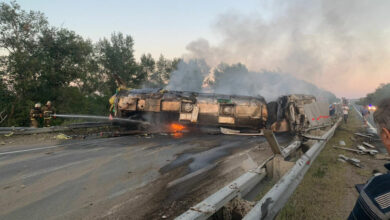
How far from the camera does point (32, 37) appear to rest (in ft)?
57.2

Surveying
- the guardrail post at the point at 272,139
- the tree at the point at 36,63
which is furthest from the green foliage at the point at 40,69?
the guardrail post at the point at 272,139

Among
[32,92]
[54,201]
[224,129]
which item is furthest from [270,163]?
[32,92]

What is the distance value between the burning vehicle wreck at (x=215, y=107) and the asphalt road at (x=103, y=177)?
93.8 inches

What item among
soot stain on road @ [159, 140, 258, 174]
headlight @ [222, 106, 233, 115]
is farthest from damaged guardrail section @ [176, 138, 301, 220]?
headlight @ [222, 106, 233, 115]

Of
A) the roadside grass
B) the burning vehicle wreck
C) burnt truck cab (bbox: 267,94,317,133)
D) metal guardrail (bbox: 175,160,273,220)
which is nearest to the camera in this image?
metal guardrail (bbox: 175,160,273,220)

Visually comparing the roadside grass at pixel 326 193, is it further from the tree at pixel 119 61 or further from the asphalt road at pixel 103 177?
the tree at pixel 119 61

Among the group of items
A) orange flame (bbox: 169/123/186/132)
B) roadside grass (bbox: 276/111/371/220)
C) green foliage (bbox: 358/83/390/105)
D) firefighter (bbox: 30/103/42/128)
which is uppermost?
green foliage (bbox: 358/83/390/105)

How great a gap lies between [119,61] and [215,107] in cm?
2466

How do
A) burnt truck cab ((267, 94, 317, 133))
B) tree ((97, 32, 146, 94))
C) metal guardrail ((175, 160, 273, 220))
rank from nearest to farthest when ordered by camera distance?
1. metal guardrail ((175, 160, 273, 220))
2. burnt truck cab ((267, 94, 317, 133))
3. tree ((97, 32, 146, 94))

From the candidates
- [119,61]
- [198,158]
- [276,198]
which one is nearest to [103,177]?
[198,158]

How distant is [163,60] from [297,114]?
29.7m

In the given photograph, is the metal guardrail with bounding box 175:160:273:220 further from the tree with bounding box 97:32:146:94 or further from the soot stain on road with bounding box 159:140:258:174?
the tree with bounding box 97:32:146:94

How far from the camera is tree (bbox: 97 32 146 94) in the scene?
29234mm

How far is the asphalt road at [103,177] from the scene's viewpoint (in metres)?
2.90
